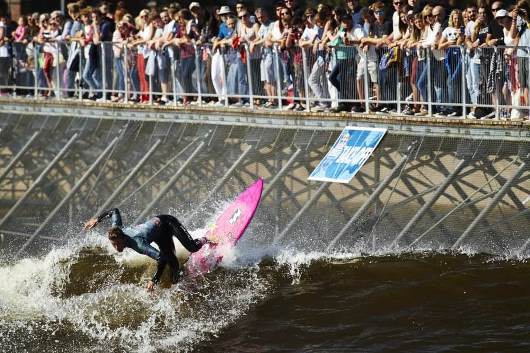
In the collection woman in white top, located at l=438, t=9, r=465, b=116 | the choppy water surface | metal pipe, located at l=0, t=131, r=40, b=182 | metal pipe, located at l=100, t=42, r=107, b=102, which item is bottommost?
the choppy water surface

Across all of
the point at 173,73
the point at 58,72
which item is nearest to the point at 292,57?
the point at 173,73

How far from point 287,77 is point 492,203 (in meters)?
4.44

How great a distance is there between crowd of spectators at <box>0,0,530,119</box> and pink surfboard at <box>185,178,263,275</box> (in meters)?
2.00

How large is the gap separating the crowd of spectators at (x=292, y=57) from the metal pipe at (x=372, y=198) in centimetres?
92

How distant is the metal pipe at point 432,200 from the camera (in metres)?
19.8

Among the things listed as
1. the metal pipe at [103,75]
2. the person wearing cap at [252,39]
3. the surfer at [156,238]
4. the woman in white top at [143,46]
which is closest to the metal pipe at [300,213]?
the person wearing cap at [252,39]

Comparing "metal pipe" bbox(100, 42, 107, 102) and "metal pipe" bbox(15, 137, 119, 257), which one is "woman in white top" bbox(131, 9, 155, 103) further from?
"metal pipe" bbox(15, 137, 119, 257)

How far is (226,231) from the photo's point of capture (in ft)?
67.7

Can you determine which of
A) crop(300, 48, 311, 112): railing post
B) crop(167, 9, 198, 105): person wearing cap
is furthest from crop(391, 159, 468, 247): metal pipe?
crop(167, 9, 198, 105): person wearing cap

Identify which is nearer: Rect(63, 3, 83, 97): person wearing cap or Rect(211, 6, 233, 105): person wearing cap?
Rect(211, 6, 233, 105): person wearing cap

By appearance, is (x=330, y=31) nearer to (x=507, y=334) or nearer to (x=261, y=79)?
(x=261, y=79)

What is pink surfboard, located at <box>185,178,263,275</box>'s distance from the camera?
65.7ft

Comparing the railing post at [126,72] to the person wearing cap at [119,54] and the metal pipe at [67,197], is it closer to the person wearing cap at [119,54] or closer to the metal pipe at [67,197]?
the person wearing cap at [119,54]

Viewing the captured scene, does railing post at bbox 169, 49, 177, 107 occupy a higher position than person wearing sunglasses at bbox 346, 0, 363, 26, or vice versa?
person wearing sunglasses at bbox 346, 0, 363, 26
